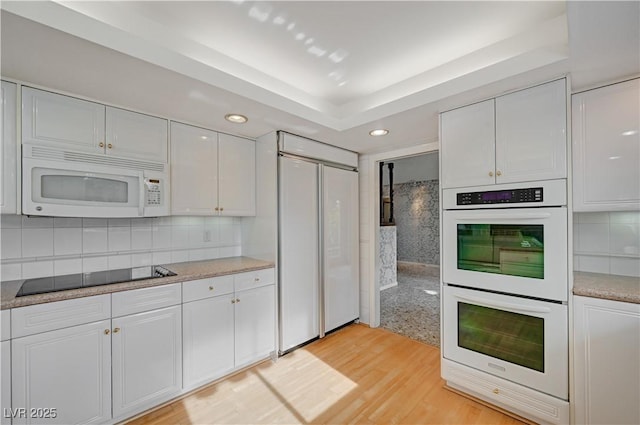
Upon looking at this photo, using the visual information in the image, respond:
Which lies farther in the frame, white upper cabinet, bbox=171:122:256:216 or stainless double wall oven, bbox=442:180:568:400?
white upper cabinet, bbox=171:122:256:216

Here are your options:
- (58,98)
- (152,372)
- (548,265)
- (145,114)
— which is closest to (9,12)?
(58,98)

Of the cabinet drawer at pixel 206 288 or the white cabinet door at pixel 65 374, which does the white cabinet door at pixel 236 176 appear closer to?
the cabinet drawer at pixel 206 288

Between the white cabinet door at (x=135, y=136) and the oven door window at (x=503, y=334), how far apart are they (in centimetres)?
271

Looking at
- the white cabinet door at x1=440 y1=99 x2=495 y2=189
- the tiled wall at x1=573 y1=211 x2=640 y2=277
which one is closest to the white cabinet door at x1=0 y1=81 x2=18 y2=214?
the white cabinet door at x1=440 y1=99 x2=495 y2=189

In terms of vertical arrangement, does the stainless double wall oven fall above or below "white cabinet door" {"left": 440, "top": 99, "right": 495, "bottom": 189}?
below

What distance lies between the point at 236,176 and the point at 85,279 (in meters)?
1.41

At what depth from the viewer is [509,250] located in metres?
1.88

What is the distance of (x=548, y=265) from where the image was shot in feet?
5.61

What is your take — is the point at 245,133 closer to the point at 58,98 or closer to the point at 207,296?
the point at 58,98

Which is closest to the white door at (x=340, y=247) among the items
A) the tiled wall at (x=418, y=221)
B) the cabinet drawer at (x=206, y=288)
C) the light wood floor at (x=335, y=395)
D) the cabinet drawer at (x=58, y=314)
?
the light wood floor at (x=335, y=395)

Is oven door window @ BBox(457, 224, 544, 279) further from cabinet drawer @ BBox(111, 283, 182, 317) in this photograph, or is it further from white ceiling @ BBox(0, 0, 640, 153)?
cabinet drawer @ BBox(111, 283, 182, 317)

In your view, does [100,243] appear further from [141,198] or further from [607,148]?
[607,148]

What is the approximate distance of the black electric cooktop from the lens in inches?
65.3

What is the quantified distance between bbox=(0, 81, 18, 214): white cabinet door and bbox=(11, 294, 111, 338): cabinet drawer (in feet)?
2.09
